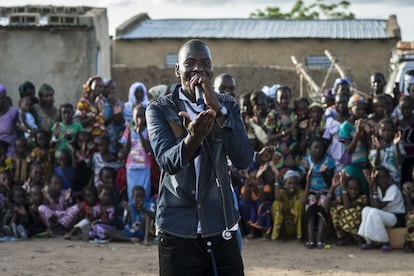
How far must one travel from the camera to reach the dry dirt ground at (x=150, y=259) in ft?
22.9

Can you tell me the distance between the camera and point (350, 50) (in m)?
22.1

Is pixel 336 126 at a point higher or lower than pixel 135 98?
lower

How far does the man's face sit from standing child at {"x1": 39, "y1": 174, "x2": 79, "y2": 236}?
568 cm

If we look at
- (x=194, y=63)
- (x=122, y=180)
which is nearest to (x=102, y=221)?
(x=122, y=180)

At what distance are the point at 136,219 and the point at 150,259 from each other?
107 centimetres

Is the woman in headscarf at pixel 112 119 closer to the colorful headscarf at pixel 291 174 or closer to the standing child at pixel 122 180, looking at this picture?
the standing child at pixel 122 180

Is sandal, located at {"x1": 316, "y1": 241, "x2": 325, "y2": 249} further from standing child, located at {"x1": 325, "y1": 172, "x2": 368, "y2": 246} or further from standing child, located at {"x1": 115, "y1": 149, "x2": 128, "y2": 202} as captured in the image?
standing child, located at {"x1": 115, "y1": 149, "x2": 128, "y2": 202}

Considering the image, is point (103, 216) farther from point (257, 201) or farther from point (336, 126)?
point (336, 126)

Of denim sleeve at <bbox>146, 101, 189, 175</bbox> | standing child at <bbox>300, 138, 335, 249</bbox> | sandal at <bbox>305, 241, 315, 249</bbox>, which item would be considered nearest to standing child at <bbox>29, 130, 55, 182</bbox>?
standing child at <bbox>300, 138, 335, 249</bbox>

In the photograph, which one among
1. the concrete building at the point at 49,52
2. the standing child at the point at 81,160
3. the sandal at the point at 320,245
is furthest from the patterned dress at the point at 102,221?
the concrete building at the point at 49,52

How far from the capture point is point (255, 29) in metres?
23.6

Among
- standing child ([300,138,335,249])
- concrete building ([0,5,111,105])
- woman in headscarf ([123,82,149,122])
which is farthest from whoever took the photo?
concrete building ([0,5,111,105])

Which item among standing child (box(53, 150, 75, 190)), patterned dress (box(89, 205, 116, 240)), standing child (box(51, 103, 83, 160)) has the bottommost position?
patterned dress (box(89, 205, 116, 240))

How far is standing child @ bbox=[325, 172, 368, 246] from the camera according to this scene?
26.5 feet
